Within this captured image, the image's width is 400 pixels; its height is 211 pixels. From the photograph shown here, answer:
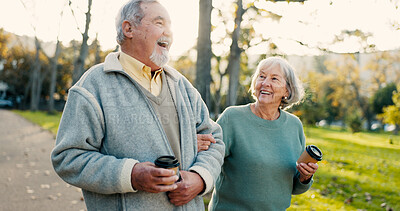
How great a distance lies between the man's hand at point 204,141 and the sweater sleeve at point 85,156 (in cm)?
50

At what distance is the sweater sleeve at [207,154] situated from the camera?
70.6 inches

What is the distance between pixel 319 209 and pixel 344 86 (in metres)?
40.6

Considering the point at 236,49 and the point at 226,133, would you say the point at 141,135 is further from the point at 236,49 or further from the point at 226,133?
the point at 236,49

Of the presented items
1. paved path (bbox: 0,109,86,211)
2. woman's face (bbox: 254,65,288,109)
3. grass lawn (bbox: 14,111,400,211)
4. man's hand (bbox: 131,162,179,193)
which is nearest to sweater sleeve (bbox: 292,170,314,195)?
woman's face (bbox: 254,65,288,109)

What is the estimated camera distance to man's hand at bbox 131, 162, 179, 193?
4.93 ft

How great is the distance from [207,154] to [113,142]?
0.59 meters

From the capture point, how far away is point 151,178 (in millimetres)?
1510

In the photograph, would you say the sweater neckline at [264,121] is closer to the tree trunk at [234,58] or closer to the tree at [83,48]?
the tree trunk at [234,58]

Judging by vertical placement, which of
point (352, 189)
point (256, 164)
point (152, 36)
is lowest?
point (352, 189)

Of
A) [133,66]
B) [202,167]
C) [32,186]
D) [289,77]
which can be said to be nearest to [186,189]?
[202,167]

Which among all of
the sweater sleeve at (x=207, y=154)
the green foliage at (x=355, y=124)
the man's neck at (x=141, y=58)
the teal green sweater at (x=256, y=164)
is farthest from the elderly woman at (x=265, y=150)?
the green foliage at (x=355, y=124)

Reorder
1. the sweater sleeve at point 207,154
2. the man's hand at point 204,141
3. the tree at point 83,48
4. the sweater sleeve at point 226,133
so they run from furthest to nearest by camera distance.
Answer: the tree at point 83,48, the sweater sleeve at point 226,133, the man's hand at point 204,141, the sweater sleeve at point 207,154

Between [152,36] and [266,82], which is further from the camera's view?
[266,82]

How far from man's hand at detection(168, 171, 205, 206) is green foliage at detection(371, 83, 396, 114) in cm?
4638
